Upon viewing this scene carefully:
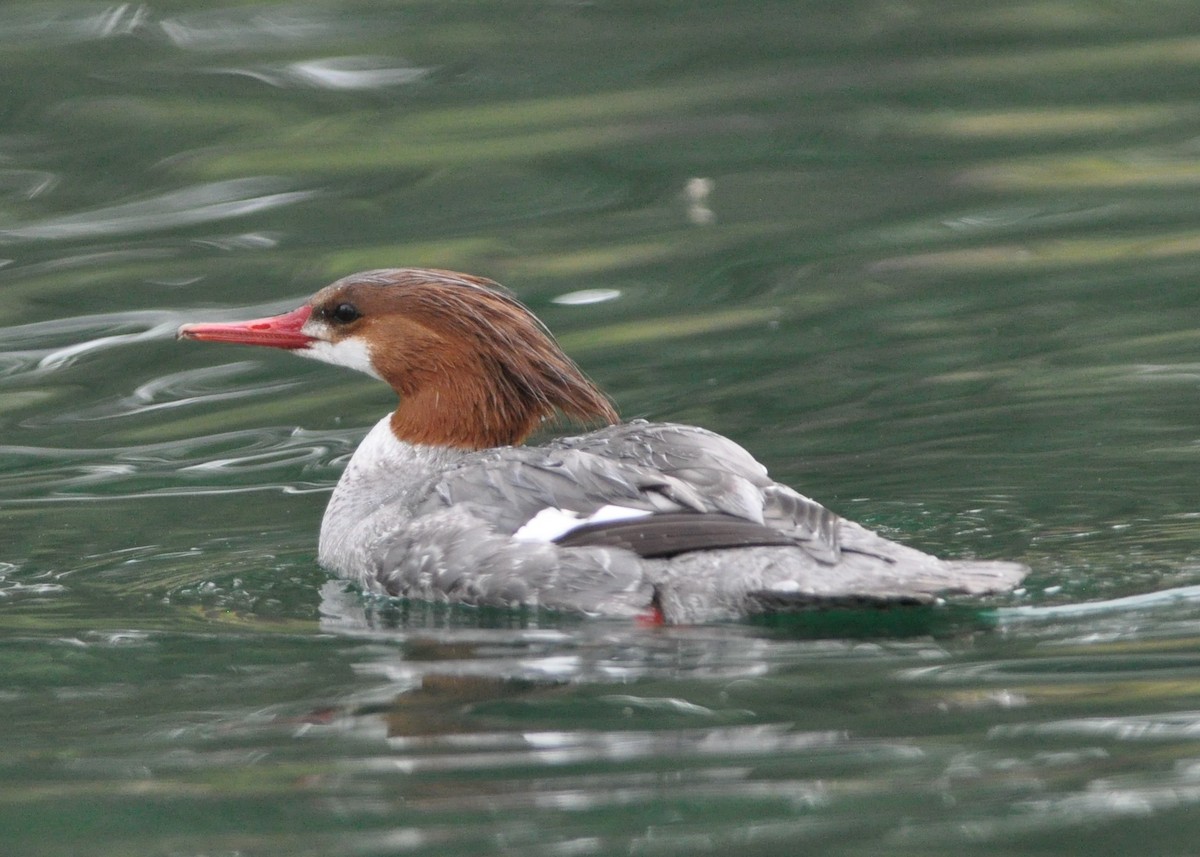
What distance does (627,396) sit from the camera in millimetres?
8320

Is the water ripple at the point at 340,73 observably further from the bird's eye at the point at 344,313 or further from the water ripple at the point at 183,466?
the bird's eye at the point at 344,313

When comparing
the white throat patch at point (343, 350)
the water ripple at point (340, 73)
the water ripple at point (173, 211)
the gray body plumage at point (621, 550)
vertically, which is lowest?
the gray body plumage at point (621, 550)

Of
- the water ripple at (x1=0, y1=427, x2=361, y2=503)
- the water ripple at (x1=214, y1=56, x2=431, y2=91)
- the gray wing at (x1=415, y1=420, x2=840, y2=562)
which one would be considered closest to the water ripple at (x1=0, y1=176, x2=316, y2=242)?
the water ripple at (x1=214, y1=56, x2=431, y2=91)

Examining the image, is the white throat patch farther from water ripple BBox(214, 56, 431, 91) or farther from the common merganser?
water ripple BBox(214, 56, 431, 91)

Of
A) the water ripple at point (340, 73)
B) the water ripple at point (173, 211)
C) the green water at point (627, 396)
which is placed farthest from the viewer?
the water ripple at point (340, 73)

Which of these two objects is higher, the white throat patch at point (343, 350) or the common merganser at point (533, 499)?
the white throat patch at point (343, 350)

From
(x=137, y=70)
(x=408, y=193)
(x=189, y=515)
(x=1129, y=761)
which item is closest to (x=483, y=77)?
(x=408, y=193)

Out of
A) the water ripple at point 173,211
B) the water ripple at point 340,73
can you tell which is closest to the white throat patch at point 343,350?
the water ripple at point 173,211

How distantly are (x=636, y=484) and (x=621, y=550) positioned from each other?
227mm

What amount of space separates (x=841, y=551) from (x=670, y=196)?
4.82 metres

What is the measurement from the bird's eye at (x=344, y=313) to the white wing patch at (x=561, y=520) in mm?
1208

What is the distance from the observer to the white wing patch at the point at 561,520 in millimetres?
5863

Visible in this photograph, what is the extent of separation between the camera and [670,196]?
33.3 ft

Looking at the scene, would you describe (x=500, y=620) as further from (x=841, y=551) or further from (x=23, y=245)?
(x=23, y=245)
